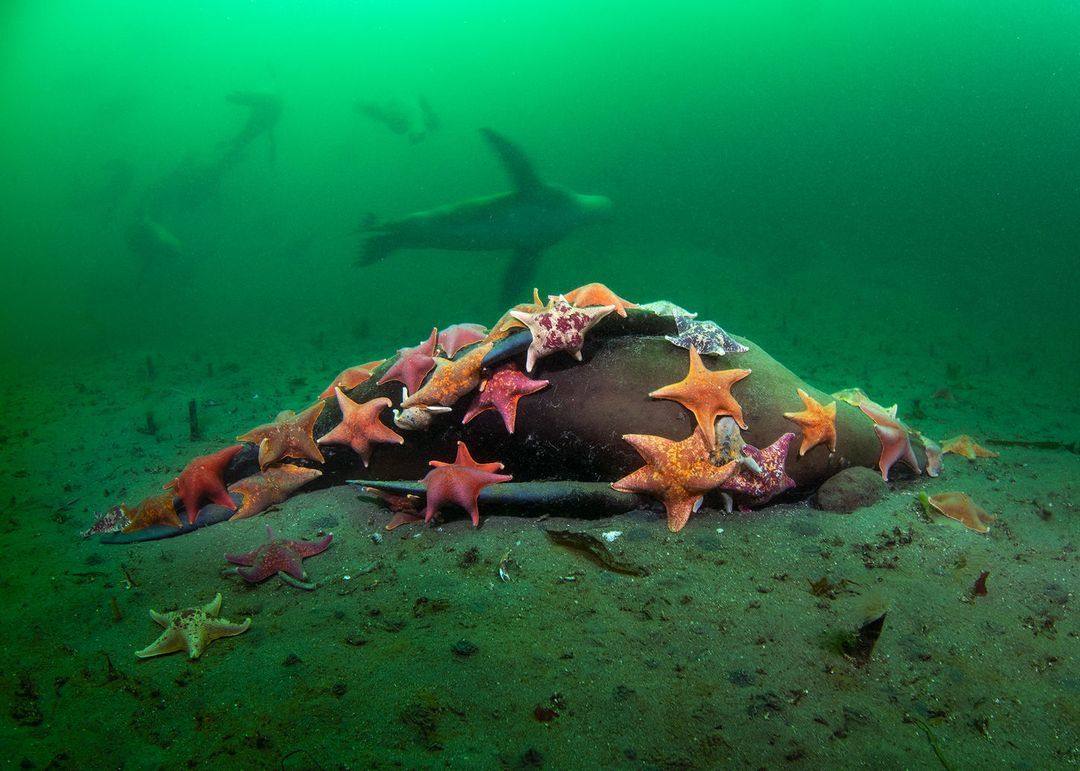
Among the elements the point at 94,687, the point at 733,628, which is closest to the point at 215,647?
the point at 94,687

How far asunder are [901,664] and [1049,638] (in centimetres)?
78

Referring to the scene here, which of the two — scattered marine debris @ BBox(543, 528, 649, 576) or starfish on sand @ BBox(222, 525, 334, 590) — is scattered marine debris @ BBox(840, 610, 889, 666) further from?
starfish on sand @ BBox(222, 525, 334, 590)

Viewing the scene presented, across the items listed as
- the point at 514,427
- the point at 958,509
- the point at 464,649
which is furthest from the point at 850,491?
the point at 464,649

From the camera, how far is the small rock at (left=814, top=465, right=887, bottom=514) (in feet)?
11.1

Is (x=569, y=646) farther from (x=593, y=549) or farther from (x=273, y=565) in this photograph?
(x=273, y=565)

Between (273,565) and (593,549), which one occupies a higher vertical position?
(593,549)

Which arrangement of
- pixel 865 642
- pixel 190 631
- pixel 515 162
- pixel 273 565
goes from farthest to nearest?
pixel 515 162, pixel 273 565, pixel 190 631, pixel 865 642

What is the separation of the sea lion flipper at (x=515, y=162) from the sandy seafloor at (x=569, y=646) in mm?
11279

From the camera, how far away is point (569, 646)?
225cm

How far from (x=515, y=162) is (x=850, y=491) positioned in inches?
473

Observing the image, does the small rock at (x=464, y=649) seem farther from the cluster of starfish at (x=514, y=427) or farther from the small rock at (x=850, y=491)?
the small rock at (x=850, y=491)

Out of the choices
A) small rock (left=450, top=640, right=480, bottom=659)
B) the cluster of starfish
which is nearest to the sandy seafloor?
small rock (left=450, top=640, right=480, bottom=659)

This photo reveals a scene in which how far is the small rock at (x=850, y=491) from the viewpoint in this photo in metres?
3.39

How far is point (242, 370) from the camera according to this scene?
10.8 metres
